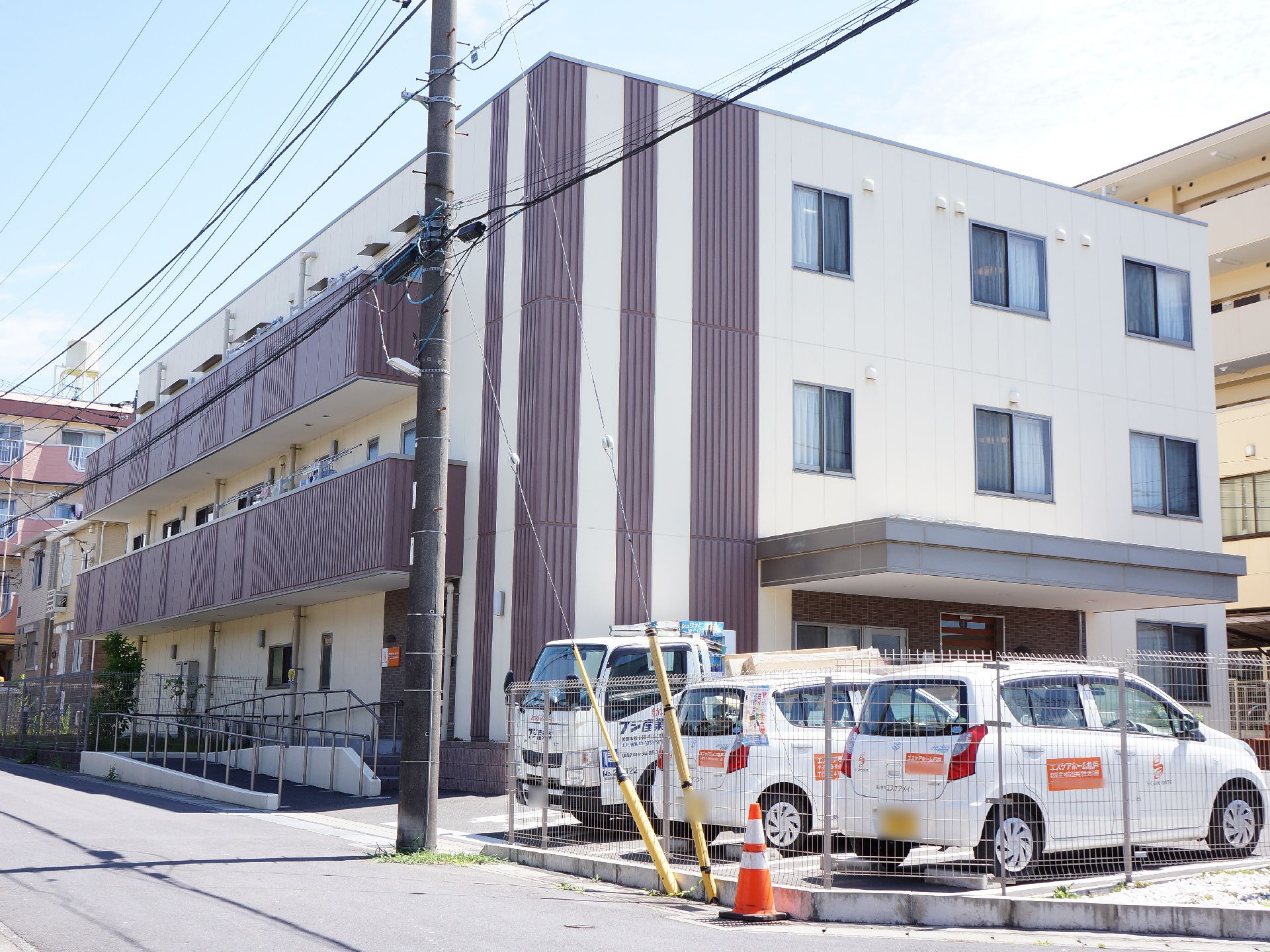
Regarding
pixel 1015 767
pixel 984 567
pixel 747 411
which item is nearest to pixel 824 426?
pixel 747 411

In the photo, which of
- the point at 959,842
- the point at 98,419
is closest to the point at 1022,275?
the point at 959,842

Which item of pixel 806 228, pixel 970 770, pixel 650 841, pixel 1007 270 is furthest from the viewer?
pixel 1007 270

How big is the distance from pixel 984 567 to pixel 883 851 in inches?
402

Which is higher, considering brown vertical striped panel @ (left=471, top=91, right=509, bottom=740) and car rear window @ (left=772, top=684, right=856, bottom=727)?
brown vertical striped panel @ (left=471, top=91, right=509, bottom=740)

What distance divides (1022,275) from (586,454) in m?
10.2

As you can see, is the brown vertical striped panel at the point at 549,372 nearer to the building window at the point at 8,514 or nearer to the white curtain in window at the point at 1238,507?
the white curtain in window at the point at 1238,507

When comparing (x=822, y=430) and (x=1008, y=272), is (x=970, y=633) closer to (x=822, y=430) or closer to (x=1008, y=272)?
(x=822, y=430)

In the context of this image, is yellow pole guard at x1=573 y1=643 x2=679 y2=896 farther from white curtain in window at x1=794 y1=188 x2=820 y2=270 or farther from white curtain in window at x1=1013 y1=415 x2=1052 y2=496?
white curtain in window at x1=1013 y1=415 x2=1052 y2=496

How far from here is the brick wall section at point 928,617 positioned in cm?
2228

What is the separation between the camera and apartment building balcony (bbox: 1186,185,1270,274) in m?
40.2

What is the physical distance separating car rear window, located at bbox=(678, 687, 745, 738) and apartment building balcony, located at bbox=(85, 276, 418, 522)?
9702 mm

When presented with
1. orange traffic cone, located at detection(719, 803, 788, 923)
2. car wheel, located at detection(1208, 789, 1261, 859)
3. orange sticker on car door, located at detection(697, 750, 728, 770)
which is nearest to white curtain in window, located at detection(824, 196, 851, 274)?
orange sticker on car door, located at detection(697, 750, 728, 770)

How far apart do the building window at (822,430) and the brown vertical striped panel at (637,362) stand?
115 inches

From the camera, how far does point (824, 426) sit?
2270cm
